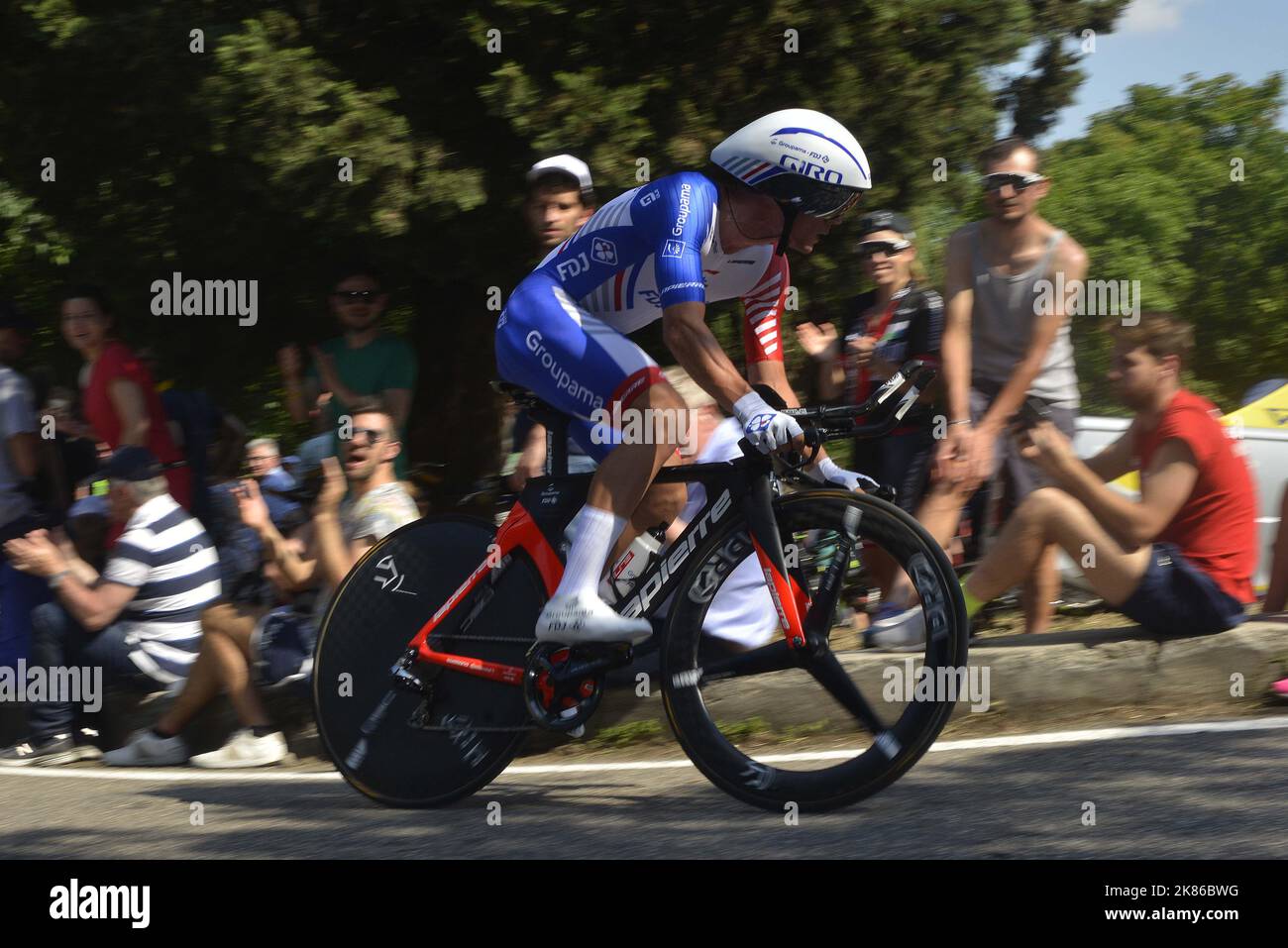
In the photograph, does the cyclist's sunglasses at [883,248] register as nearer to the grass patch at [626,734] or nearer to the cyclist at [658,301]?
the cyclist at [658,301]

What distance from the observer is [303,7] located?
7.54m

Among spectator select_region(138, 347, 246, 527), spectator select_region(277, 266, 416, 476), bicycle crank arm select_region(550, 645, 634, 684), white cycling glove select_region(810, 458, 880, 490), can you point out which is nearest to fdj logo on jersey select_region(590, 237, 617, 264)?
white cycling glove select_region(810, 458, 880, 490)

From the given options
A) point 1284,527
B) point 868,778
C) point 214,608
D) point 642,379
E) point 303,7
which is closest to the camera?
point 868,778

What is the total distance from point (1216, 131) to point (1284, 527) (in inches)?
1661

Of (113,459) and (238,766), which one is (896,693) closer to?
(238,766)

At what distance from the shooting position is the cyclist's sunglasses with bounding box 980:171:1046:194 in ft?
20.6

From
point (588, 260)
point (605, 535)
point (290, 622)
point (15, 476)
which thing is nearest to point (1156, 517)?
point (605, 535)

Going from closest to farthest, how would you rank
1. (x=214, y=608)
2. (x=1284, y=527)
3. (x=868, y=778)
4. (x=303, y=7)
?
(x=868, y=778) → (x=1284, y=527) → (x=214, y=608) → (x=303, y=7)

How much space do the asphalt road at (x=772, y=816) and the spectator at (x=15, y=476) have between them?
194 centimetres

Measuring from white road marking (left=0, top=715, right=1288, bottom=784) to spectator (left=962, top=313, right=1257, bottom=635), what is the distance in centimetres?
54

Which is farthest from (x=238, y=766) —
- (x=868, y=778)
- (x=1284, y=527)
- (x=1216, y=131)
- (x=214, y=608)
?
(x=1216, y=131)

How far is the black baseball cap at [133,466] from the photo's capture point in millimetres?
6902

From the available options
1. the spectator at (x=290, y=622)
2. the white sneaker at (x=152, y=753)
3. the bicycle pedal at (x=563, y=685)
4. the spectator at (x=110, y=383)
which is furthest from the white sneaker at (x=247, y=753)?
the bicycle pedal at (x=563, y=685)

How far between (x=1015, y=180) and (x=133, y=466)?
4.09 m
